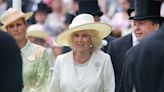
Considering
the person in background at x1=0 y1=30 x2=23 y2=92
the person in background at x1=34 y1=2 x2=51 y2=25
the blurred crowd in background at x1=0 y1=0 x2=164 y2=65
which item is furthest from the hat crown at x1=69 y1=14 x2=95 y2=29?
the person in background at x1=34 y1=2 x2=51 y2=25

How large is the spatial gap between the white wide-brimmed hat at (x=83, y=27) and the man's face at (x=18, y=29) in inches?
18.3

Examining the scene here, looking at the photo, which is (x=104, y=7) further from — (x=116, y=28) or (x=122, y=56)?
(x=122, y=56)

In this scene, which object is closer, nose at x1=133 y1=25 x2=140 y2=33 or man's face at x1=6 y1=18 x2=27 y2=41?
nose at x1=133 y1=25 x2=140 y2=33

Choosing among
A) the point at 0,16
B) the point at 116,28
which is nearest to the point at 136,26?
the point at 0,16

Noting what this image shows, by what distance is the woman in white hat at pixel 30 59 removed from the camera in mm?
10469

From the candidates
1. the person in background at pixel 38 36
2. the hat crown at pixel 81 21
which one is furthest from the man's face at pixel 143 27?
the person in background at pixel 38 36

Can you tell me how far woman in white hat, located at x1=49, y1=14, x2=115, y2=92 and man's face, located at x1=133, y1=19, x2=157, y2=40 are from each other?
0.51 meters

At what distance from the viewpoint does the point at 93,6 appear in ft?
39.9

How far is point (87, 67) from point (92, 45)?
1.06ft

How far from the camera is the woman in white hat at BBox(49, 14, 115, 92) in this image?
992 cm

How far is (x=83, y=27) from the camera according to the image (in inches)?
400

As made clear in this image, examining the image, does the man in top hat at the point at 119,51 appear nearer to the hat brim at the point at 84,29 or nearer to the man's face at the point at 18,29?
the hat brim at the point at 84,29

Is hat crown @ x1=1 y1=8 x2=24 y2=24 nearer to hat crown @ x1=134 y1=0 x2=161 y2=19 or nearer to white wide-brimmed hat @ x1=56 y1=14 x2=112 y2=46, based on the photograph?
white wide-brimmed hat @ x1=56 y1=14 x2=112 y2=46

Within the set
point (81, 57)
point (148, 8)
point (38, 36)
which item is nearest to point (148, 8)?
point (148, 8)
